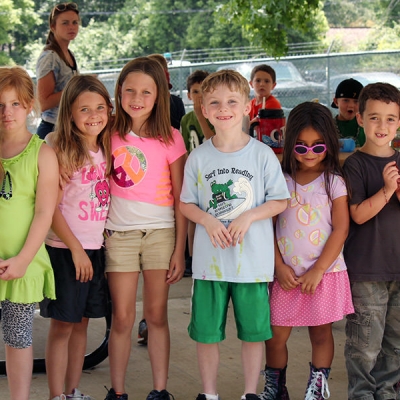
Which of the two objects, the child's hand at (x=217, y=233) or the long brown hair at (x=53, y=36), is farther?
the long brown hair at (x=53, y=36)

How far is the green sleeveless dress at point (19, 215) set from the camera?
300 cm

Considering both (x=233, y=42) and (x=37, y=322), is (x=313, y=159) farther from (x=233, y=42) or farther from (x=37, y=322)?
(x=233, y=42)

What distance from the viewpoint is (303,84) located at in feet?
50.3

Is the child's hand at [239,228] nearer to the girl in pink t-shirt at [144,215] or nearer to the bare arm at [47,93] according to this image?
the girl in pink t-shirt at [144,215]

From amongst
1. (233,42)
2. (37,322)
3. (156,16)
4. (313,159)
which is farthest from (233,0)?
(156,16)

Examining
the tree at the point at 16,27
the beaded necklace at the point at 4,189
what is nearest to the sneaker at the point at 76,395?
the beaded necklace at the point at 4,189

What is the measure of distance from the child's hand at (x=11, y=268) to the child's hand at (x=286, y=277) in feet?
3.64

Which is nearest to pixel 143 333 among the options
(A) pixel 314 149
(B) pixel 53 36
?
(A) pixel 314 149

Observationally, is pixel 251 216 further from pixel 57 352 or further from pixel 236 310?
pixel 57 352

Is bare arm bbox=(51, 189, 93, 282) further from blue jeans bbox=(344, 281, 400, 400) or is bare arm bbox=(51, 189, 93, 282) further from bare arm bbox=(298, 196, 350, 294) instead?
blue jeans bbox=(344, 281, 400, 400)

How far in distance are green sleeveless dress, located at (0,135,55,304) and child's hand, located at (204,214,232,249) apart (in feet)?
2.40

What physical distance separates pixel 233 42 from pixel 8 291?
29715 millimetres

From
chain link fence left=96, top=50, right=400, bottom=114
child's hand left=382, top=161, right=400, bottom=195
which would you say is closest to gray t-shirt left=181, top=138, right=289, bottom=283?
child's hand left=382, top=161, right=400, bottom=195

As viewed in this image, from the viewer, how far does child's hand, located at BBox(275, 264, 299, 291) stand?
3.26 metres
